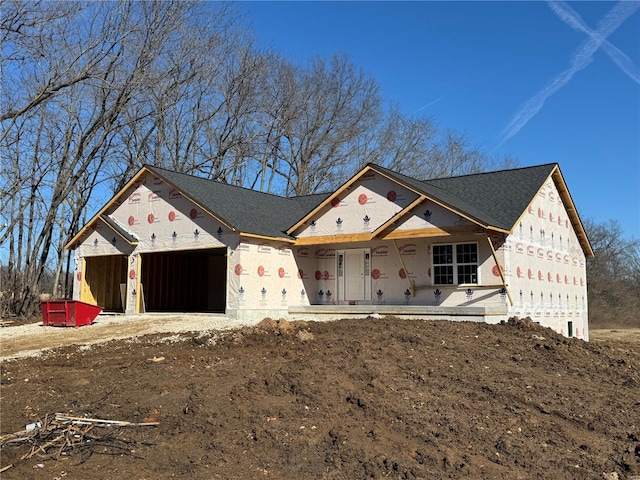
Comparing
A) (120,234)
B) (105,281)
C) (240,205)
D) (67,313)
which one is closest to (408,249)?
(240,205)

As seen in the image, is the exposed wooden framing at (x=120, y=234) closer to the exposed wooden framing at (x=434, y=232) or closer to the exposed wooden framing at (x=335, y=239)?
the exposed wooden framing at (x=335, y=239)

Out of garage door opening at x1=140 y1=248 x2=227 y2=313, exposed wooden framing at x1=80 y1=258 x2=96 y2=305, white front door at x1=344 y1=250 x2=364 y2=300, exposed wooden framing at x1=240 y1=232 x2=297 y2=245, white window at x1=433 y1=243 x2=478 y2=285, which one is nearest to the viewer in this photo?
white window at x1=433 y1=243 x2=478 y2=285

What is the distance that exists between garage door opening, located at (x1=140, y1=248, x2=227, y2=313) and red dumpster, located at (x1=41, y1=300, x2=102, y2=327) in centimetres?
440

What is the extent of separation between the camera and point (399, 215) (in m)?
17.6

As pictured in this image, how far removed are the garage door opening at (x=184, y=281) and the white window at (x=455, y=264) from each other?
29.3ft

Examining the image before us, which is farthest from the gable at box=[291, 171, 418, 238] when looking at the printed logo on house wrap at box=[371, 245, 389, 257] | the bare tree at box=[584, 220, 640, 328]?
the bare tree at box=[584, 220, 640, 328]

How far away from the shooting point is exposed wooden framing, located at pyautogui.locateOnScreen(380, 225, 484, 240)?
16.2m

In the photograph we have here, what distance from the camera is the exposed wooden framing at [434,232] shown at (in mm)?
16191

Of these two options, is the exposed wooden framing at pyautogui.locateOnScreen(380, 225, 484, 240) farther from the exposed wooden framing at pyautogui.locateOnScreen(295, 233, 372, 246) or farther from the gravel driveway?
the gravel driveway

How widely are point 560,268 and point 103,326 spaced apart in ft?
53.4

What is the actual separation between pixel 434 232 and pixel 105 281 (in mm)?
14316

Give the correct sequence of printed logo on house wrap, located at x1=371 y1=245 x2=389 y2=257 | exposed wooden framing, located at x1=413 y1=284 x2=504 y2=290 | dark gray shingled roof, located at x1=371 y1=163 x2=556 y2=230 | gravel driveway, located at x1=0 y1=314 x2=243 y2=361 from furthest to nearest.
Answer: printed logo on house wrap, located at x1=371 y1=245 x2=389 y2=257 → dark gray shingled roof, located at x1=371 y1=163 x2=556 y2=230 → exposed wooden framing, located at x1=413 y1=284 x2=504 y2=290 → gravel driveway, located at x1=0 y1=314 x2=243 y2=361

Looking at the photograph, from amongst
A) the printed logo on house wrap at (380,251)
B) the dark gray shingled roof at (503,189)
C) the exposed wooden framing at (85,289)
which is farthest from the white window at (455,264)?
the exposed wooden framing at (85,289)

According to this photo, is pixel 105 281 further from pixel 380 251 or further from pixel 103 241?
pixel 380 251
